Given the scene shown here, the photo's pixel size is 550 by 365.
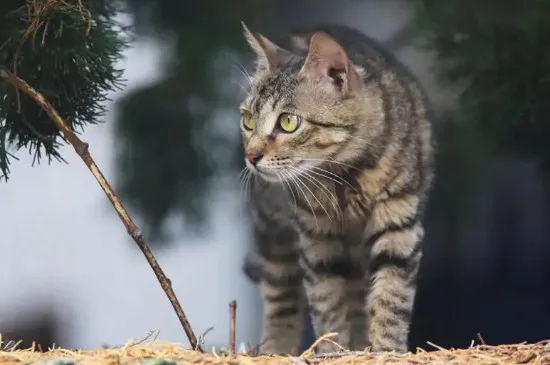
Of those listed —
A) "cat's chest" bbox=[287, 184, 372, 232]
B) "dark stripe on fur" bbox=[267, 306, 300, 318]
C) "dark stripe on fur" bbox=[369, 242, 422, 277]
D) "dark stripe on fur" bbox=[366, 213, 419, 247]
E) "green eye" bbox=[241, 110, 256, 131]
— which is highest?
"green eye" bbox=[241, 110, 256, 131]

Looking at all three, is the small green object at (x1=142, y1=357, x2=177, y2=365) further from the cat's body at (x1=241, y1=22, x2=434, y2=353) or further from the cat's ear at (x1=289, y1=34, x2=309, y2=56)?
the cat's ear at (x1=289, y1=34, x2=309, y2=56)

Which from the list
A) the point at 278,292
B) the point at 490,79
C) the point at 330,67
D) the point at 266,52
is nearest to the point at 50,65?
the point at 266,52

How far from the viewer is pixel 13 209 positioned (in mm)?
1507

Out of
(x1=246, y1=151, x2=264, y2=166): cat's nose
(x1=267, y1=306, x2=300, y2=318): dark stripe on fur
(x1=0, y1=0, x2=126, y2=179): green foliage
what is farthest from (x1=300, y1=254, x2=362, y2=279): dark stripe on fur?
(x1=0, y1=0, x2=126, y2=179): green foliage

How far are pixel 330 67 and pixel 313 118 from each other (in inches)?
3.7

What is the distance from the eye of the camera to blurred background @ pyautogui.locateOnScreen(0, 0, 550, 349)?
151 cm

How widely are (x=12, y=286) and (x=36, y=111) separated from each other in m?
0.35

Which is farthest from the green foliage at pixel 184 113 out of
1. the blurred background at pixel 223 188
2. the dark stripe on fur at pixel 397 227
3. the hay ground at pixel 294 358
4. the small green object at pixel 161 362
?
the small green object at pixel 161 362

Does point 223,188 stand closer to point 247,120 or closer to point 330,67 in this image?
point 247,120

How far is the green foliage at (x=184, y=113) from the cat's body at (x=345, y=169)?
123 millimetres

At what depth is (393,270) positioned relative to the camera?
138 cm

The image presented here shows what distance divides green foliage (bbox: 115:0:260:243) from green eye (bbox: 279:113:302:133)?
0.22 metres

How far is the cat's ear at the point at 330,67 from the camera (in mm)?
1331

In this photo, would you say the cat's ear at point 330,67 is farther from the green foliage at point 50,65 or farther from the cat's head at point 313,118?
the green foliage at point 50,65
